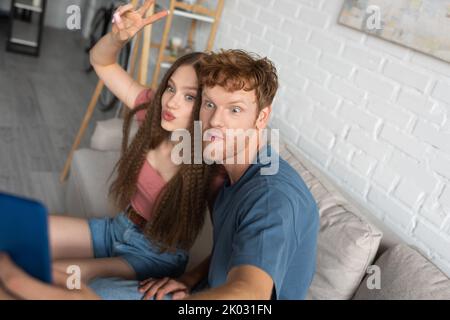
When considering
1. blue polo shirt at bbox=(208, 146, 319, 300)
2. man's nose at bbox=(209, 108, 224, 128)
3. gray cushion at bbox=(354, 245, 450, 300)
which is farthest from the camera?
gray cushion at bbox=(354, 245, 450, 300)

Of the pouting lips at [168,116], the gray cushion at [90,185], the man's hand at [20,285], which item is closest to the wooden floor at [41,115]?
the gray cushion at [90,185]

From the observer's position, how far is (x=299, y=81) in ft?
6.36

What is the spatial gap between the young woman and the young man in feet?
0.48

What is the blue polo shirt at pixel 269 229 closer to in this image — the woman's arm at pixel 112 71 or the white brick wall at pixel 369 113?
the white brick wall at pixel 369 113

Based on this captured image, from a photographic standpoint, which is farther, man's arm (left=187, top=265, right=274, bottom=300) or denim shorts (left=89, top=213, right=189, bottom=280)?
denim shorts (left=89, top=213, right=189, bottom=280)

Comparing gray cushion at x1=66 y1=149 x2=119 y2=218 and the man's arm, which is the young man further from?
gray cushion at x1=66 y1=149 x2=119 y2=218

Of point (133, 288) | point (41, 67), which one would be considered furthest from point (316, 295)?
point (41, 67)

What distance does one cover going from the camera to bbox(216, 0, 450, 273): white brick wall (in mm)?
1335

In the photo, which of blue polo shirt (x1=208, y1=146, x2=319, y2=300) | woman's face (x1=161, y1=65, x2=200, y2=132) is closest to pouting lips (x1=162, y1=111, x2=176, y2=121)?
woman's face (x1=161, y1=65, x2=200, y2=132)

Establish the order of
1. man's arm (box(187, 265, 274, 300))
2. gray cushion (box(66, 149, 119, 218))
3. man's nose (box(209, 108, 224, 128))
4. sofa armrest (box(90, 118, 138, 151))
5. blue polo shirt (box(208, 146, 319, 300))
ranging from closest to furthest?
man's arm (box(187, 265, 274, 300)), blue polo shirt (box(208, 146, 319, 300)), man's nose (box(209, 108, 224, 128)), gray cushion (box(66, 149, 119, 218)), sofa armrest (box(90, 118, 138, 151))

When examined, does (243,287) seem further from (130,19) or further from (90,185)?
(90,185)

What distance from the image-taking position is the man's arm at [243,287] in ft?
2.14
